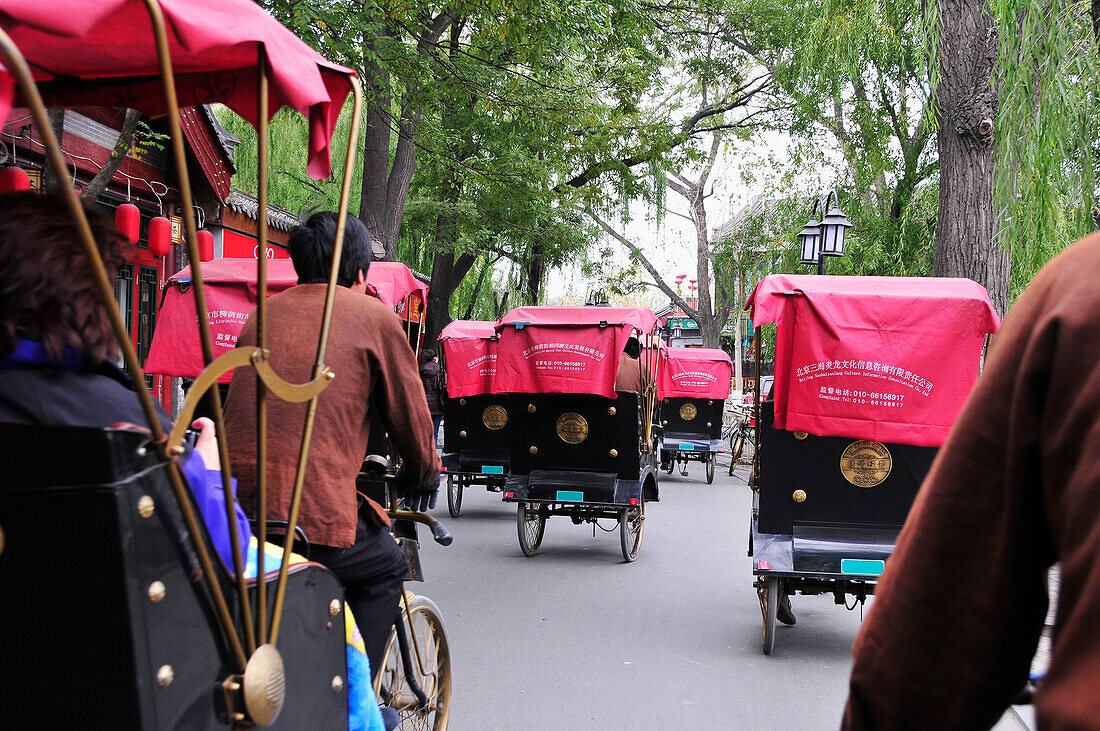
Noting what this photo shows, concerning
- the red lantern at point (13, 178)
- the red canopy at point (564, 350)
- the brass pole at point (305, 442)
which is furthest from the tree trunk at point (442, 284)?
the brass pole at point (305, 442)

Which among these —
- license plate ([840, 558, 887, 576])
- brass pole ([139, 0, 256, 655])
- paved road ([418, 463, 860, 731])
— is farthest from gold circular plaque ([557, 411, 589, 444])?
brass pole ([139, 0, 256, 655])

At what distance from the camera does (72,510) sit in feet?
4.94

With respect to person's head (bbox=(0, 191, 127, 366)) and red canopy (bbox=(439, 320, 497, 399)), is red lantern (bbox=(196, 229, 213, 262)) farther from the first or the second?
person's head (bbox=(0, 191, 127, 366))

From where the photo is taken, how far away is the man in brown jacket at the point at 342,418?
9.02ft

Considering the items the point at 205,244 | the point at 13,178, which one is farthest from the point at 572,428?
the point at 205,244

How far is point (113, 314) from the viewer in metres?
1.57

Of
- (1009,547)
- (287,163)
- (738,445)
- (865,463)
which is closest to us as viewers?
(1009,547)

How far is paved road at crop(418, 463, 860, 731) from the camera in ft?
16.5

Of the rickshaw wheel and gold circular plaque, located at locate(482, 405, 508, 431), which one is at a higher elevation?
gold circular plaque, located at locate(482, 405, 508, 431)

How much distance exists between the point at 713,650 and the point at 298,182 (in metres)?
15.8

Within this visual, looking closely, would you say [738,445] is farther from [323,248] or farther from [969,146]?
[323,248]

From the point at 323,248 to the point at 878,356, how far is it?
4.05 meters

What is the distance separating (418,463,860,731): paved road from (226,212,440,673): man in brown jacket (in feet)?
7.01

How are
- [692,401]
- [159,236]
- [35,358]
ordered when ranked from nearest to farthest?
[35,358], [159,236], [692,401]
